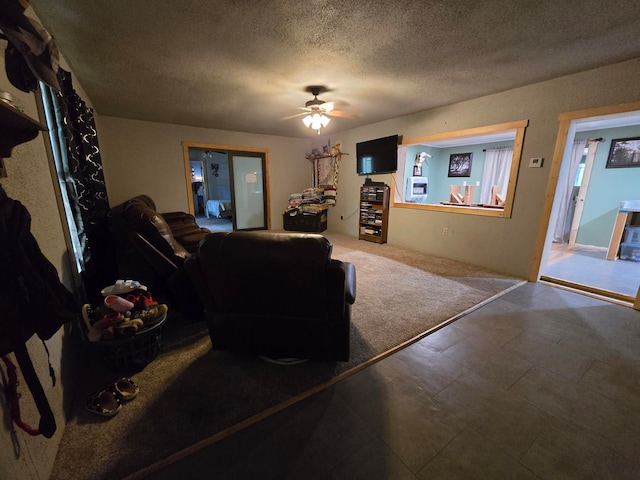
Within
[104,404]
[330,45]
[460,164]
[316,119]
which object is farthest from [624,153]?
[104,404]

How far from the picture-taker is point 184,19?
5.88 ft

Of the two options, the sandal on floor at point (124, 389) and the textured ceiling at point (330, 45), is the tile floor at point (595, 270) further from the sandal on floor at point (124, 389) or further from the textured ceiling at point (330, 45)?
the sandal on floor at point (124, 389)

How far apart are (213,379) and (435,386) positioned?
1.42m

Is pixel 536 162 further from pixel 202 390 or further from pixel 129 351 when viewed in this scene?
pixel 129 351

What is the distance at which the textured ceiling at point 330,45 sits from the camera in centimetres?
169

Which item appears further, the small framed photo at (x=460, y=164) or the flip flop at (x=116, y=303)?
the small framed photo at (x=460, y=164)

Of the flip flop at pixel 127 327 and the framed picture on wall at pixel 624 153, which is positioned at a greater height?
the framed picture on wall at pixel 624 153

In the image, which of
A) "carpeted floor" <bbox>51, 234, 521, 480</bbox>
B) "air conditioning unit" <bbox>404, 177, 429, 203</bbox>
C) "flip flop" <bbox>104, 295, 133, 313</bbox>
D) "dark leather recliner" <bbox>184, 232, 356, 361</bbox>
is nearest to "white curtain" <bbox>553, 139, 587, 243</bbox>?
"air conditioning unit" <bbox>404, 177, 429, 203</bbox>

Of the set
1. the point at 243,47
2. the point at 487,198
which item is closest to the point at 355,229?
the point at 487,198

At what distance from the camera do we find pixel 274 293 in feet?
5.10

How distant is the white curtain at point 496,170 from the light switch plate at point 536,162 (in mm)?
3342

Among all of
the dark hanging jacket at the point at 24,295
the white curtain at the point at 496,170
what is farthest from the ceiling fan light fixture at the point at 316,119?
the white curtain at the point at 496,170

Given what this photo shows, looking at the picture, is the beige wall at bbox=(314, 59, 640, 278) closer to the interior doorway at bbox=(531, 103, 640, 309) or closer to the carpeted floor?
the interior doorway at bbox=(531, 103, 640, 309)

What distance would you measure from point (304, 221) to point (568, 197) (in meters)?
5.43
